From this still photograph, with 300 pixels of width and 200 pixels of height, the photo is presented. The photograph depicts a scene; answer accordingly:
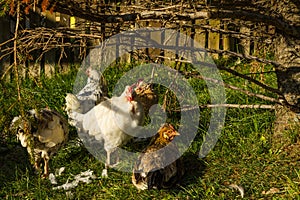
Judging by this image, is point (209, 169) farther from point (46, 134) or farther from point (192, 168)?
point (46, 134)

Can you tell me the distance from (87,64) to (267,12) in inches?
120

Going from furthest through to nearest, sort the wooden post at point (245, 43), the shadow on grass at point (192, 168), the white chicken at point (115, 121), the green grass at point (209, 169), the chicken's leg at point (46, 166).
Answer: the wooden post at point (245, 43) → the chicken's leg at point (46, 166) → the white chicken at point (115, 121) → the shadow on grass at point (192, 168) → the green grass at point (209, 169)

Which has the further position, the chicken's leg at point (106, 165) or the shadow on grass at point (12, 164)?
the shadow on grass at point (12, 164)

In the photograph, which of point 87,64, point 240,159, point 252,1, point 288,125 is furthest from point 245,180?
point 87,64

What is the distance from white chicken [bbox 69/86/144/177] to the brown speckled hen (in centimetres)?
30

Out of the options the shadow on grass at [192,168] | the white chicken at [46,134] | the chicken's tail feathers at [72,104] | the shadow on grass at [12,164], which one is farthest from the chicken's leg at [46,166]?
the shadow on grass at [192,168]

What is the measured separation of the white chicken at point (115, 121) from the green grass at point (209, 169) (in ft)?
0.81

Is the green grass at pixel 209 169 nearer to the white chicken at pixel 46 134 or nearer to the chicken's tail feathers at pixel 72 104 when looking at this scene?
the white chicken at pixel 46 134

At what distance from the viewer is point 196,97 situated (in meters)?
5.30

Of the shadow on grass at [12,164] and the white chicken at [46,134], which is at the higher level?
the white chicken at [46,134]

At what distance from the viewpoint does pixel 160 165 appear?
151 inches

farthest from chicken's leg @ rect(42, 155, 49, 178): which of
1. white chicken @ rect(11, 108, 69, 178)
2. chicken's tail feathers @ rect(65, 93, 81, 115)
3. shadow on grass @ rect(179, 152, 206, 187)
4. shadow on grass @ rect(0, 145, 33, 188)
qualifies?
shadow on grass @ rect(179, 152, 206, 187)

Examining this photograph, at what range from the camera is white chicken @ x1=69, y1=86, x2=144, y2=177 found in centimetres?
425

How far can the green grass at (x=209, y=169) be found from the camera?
12.5 feet
